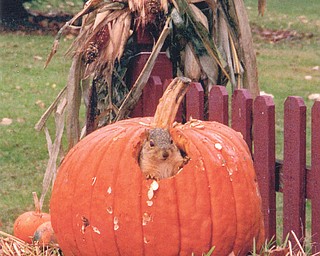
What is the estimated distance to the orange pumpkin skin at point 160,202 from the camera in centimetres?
273

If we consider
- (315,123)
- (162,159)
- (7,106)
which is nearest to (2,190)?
(7,106)

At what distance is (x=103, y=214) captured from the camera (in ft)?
9.12

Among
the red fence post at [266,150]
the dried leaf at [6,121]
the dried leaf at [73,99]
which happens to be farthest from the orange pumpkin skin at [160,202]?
the dried leaf at [6,121]

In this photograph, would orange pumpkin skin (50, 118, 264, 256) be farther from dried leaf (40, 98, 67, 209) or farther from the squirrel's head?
dried leaf (40, 98, 67, 209)

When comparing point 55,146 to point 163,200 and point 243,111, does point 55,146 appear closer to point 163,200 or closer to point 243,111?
point 243,111

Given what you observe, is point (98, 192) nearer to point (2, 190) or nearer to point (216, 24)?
point (216, 24)

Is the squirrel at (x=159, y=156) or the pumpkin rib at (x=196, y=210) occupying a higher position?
the squirrel at (x=159, y=156)

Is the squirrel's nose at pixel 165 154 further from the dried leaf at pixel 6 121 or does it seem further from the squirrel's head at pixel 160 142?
the dried leaf at pixel 6 121

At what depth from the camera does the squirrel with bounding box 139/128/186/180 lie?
8.85 feet

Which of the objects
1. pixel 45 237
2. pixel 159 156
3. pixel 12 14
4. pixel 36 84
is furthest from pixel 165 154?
pixel 12 14

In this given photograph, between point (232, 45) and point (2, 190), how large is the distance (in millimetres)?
2328

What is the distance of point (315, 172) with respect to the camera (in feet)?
11.6

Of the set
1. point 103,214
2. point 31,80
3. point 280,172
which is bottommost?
point 31,80

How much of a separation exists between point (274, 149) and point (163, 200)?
3.91 feet
